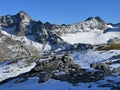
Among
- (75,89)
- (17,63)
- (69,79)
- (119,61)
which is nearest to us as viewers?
(75,89)

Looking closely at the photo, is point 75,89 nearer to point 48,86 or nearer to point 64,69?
point 48,86

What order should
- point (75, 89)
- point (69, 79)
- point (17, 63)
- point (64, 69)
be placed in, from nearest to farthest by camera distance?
point (75, 89) < point (69, 79) < point (64, 69) < point (17, 63)

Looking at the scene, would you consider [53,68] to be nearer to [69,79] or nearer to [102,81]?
[69,79]

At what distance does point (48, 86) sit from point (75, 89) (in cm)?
328

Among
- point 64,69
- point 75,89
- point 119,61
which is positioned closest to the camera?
point 75,89

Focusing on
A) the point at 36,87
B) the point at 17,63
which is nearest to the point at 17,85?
the point at 36,87

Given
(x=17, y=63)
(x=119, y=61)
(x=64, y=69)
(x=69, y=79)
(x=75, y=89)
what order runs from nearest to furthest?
(x=75, y=89)
(x=69, y=79)
(x=64, y=69)
(x=119, y=61)
(x=17, y=63)

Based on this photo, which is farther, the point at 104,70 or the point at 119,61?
the point at 119,61

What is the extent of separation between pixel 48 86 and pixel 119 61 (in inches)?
641

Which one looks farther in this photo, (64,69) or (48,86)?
(64,69)

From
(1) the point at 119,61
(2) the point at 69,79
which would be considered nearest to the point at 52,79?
(2) the point at 69,79

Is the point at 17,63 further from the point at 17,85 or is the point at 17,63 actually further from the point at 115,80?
the point at 115,80

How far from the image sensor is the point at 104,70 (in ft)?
153

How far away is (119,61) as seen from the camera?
55219mm
